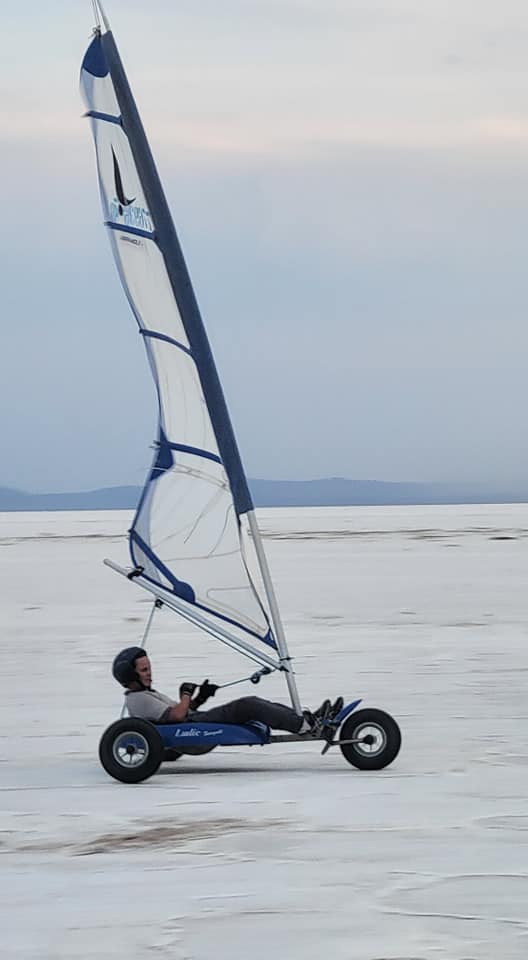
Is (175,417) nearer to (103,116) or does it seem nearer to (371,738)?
(103,116)

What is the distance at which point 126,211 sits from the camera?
8977 millimetres

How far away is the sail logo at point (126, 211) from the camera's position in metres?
8.95

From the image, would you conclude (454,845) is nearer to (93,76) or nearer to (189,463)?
(189,463)

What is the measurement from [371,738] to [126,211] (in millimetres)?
3081

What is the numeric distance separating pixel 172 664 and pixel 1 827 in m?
7.19

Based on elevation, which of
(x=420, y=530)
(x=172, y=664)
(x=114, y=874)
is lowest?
(x=114, y=874)

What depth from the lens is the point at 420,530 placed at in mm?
53344

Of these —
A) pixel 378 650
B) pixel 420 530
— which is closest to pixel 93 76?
pixel 378 650

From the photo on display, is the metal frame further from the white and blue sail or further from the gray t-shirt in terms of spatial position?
the gray t-shirt

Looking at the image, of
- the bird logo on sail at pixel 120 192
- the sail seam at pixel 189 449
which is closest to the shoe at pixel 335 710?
the sail seam at pixel 189 449

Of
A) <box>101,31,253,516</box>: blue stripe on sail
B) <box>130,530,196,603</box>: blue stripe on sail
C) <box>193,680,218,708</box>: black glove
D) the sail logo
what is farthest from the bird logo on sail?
<box>193,680,218,708</box>: black glove

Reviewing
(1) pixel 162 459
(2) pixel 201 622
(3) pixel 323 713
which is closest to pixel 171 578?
(2) pixel 201 622

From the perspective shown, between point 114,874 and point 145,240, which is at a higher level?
point 145,240

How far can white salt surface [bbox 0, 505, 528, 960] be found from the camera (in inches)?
232
